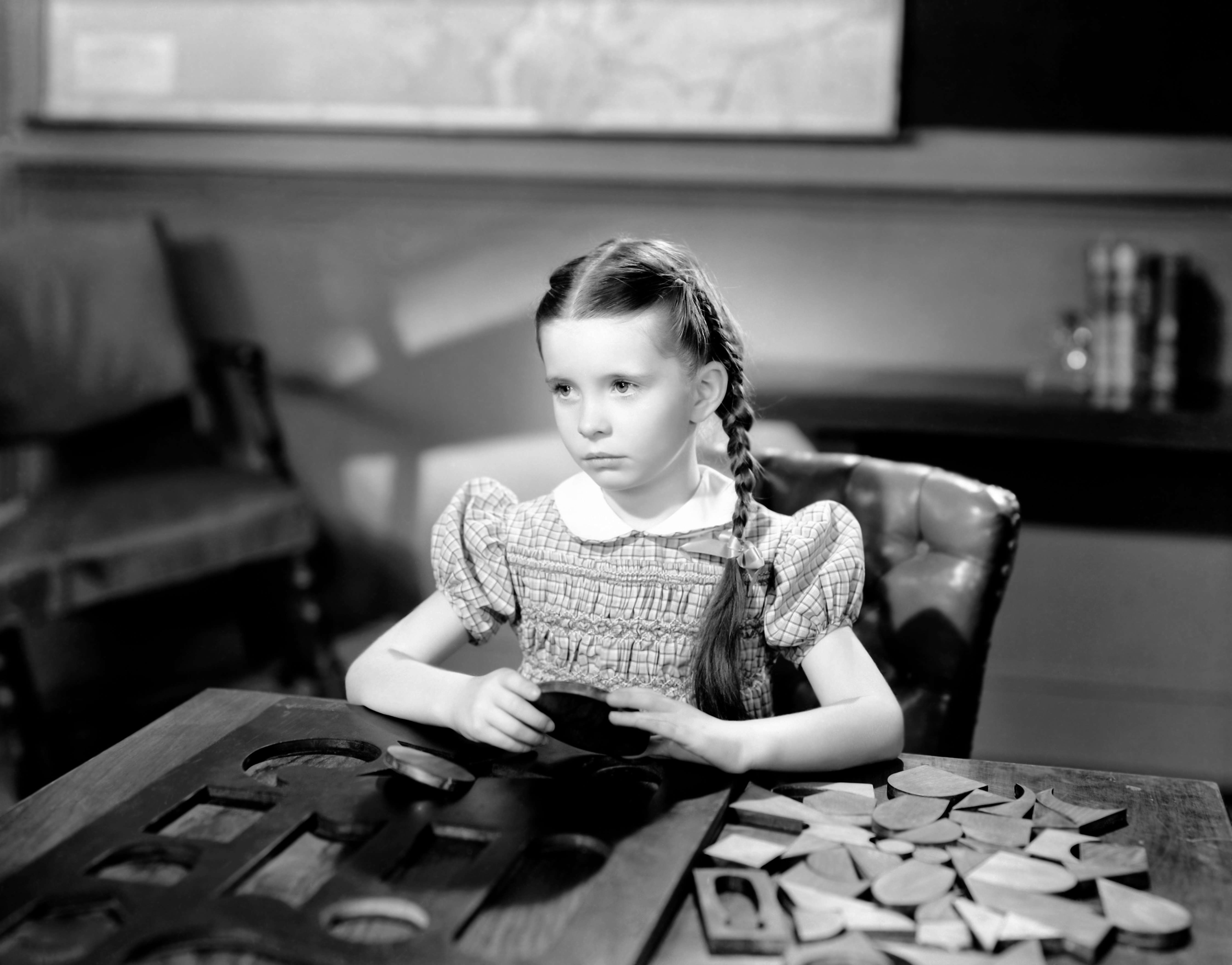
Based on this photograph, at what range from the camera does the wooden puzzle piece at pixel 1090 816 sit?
104cm

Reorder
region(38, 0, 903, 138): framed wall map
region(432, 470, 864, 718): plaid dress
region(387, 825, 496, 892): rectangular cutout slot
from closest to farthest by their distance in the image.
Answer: region(387, 825, 496, 892): rectangular cutout slot < region(432, 470, 864, 718): plaid dress < region(38, 0, 903, 138): framed wall map

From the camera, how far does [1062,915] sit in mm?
882

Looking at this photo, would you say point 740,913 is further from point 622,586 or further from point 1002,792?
point 622,586

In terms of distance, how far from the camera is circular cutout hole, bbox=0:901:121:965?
2.66 feet

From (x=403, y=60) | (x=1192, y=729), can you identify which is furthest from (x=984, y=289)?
(x=403, y=60)

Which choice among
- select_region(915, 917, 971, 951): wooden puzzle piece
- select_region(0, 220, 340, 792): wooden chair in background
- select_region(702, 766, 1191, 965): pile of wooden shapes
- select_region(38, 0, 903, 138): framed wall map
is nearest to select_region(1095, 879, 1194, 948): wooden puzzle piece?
select_region(702, 766, 1191, 965): pile of wooden shapes

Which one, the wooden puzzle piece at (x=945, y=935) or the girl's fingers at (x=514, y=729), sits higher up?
the girl's fingers at (x=514, y=729)

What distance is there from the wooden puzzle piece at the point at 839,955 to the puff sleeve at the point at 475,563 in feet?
2.44

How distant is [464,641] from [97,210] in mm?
2474

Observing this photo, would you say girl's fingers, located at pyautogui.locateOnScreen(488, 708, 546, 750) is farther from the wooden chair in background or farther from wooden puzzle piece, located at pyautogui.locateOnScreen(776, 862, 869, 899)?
the wooden chair in background

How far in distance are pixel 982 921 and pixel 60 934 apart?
23.6 inches

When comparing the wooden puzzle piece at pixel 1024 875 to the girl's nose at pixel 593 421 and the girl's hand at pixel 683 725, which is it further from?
the girl's nose at pixel 593 421

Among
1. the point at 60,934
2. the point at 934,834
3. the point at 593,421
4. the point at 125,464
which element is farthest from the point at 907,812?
the point at 125,464

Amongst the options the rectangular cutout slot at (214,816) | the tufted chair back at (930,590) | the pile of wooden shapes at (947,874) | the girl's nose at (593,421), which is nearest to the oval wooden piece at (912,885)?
the pile of wooden shapes at (947,874)
